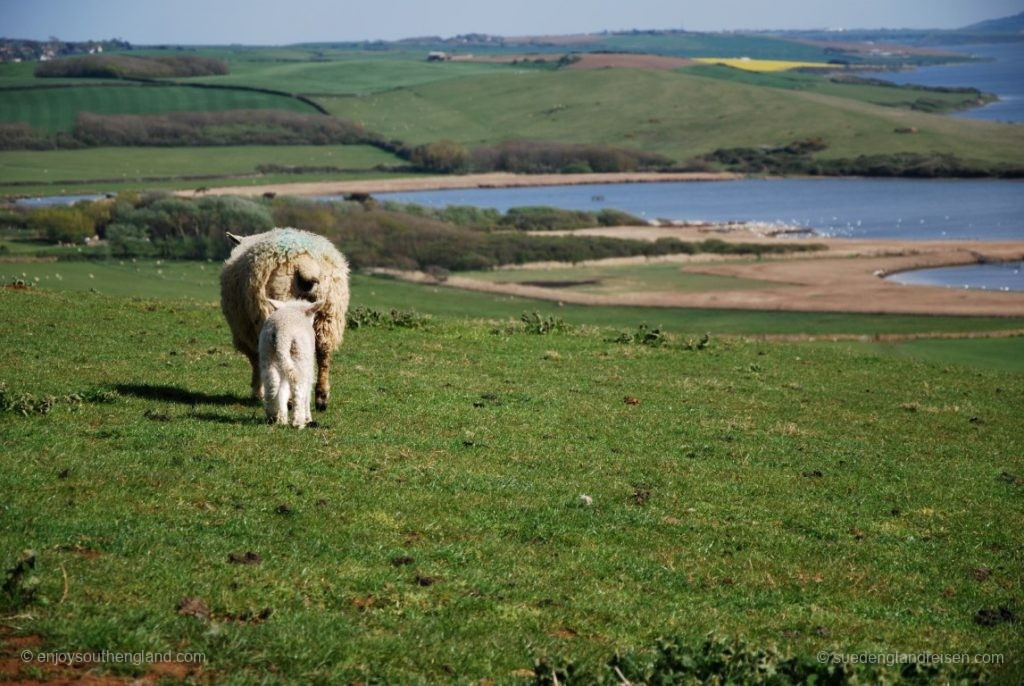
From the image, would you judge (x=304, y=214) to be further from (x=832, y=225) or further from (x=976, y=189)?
(x=976, y=189)

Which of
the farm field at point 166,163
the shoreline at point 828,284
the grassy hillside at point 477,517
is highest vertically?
the grassy hillside at point 477,517

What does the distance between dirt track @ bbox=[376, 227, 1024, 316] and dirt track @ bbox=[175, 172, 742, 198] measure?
40.4 metres

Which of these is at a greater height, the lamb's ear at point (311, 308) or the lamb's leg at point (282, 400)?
the lamb's ear at point (311, 308)

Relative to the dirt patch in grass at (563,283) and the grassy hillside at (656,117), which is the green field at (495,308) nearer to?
the dirt patch in grass at (563,283)

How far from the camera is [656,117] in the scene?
553 ft

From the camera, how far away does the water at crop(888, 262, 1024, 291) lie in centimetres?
6184

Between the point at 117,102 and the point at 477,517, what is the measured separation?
5858 inches

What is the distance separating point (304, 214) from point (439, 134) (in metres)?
75.9

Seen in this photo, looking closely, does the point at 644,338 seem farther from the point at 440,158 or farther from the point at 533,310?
the point at 440,158

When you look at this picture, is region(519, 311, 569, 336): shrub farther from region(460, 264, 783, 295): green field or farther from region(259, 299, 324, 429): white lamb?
region(460, 264, 783, 295): green field

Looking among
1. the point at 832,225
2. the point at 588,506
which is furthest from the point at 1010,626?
the point at 832,225

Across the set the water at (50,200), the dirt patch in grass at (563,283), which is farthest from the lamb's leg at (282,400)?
the water at (50,200)

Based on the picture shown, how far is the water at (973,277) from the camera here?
61844 millimetres

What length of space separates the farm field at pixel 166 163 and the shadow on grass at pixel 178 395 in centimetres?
8422
